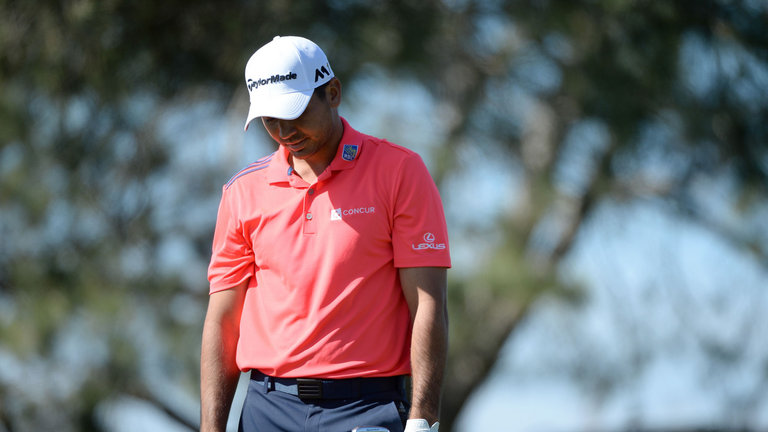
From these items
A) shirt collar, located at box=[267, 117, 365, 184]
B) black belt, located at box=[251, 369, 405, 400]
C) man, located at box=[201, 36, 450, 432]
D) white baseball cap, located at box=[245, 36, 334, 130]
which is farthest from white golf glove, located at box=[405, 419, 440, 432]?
white baseball cap, located at box=[245, 36, 334, 130]

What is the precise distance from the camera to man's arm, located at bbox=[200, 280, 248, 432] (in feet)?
8.18

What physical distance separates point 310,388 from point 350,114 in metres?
4.16

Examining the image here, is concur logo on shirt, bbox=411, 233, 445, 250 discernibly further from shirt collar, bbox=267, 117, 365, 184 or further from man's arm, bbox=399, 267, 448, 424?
shirt collar, bbox=267, 117, 365, 184

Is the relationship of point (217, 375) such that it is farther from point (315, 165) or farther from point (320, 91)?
point (320, 91)

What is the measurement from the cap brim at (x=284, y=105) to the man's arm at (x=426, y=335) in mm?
453

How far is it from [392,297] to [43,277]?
4608 mm

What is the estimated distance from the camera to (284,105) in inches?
91.9

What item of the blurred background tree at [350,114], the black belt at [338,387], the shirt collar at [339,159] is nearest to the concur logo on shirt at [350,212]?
the shirt collar at [339,159]

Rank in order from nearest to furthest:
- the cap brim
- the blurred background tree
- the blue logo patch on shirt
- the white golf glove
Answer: the white golf glove → the cap brim → the blue logo patch on shirt → the blurred background tree

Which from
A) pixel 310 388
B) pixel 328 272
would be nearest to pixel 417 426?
pixel 310 388

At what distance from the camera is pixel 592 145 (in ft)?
23.4

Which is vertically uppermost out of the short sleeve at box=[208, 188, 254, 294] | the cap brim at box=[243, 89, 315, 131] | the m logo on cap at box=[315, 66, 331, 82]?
the m logo on cap at box=[315, 66, 331, 82]

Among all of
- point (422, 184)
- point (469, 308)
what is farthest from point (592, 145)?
point (422, 184)

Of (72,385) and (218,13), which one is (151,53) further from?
(72,385)
